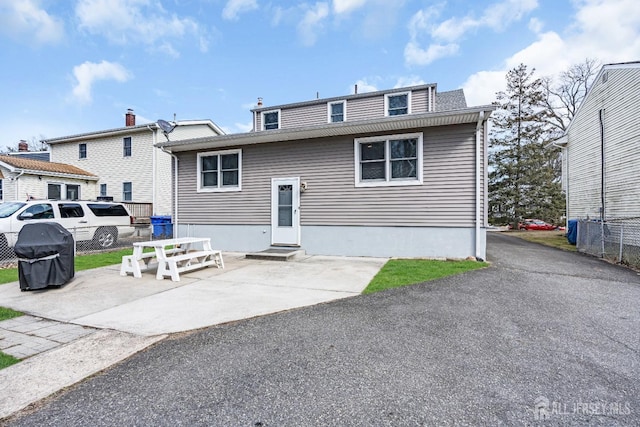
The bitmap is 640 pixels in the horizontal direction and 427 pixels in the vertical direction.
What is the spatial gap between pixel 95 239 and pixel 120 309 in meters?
8.21

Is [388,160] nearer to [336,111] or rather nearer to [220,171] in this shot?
[220,171]

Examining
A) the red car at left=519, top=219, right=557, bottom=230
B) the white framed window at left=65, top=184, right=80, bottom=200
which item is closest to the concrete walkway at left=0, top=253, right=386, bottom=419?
the white framed window at left=65, top=184, right=80, bottom=200

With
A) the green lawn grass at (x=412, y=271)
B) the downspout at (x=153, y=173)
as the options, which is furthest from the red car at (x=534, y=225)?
the downspout at (x=153, y=173)

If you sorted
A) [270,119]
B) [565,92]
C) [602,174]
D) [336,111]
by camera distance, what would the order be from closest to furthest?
[602,174] → [336,111] → [270,119] → [565,92]

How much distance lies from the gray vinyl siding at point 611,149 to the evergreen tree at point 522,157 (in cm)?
742

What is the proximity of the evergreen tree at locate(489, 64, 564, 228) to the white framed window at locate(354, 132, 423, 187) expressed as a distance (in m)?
18.6

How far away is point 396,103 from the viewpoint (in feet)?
47.6

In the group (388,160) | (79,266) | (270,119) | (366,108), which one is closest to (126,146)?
(270,119)

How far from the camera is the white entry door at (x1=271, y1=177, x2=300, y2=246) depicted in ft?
30.5

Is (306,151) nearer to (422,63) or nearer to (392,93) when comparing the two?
(392,93)

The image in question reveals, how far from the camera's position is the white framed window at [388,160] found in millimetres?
8242

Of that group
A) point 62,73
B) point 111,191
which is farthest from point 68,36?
point 111,191

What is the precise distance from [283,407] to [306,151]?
7862mm

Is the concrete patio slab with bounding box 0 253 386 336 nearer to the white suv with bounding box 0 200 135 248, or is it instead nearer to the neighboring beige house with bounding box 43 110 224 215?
the white suv with bounding box 0 200 135 248
